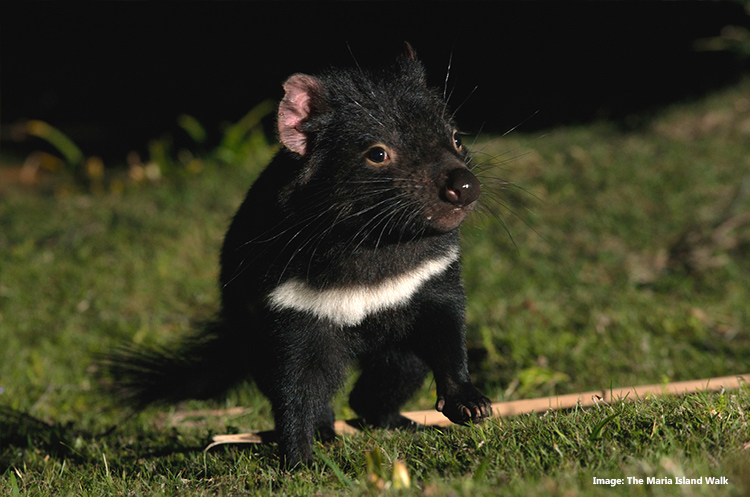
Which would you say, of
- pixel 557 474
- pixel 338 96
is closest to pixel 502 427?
pixel 557 474

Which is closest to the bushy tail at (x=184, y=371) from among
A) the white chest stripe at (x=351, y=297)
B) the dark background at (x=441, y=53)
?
the white chest stripe at (x=351, y=297)

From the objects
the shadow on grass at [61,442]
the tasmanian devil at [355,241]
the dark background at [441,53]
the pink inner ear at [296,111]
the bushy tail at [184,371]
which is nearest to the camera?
the tasmanian devil at [355,241]

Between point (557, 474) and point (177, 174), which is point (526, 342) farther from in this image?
point (177, 174)

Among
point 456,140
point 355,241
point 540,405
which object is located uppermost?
point 456,140

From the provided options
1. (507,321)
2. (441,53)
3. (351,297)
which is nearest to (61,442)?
(351,297)

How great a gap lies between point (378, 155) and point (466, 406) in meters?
0.98

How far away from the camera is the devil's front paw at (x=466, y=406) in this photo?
9.06 ft

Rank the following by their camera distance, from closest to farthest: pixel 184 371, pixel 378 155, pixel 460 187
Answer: pixel 460 187
pixel 378 155
pixel 184 371

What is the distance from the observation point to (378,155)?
8.84ft

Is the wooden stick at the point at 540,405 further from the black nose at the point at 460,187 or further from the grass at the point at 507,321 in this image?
the black nose at the point at 460,187

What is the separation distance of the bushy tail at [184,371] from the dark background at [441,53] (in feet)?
14.7

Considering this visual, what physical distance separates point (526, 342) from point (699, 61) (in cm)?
589

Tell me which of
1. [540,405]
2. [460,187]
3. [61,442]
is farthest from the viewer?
[540,405]

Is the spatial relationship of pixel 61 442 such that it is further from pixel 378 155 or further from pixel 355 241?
pixel 378 155
